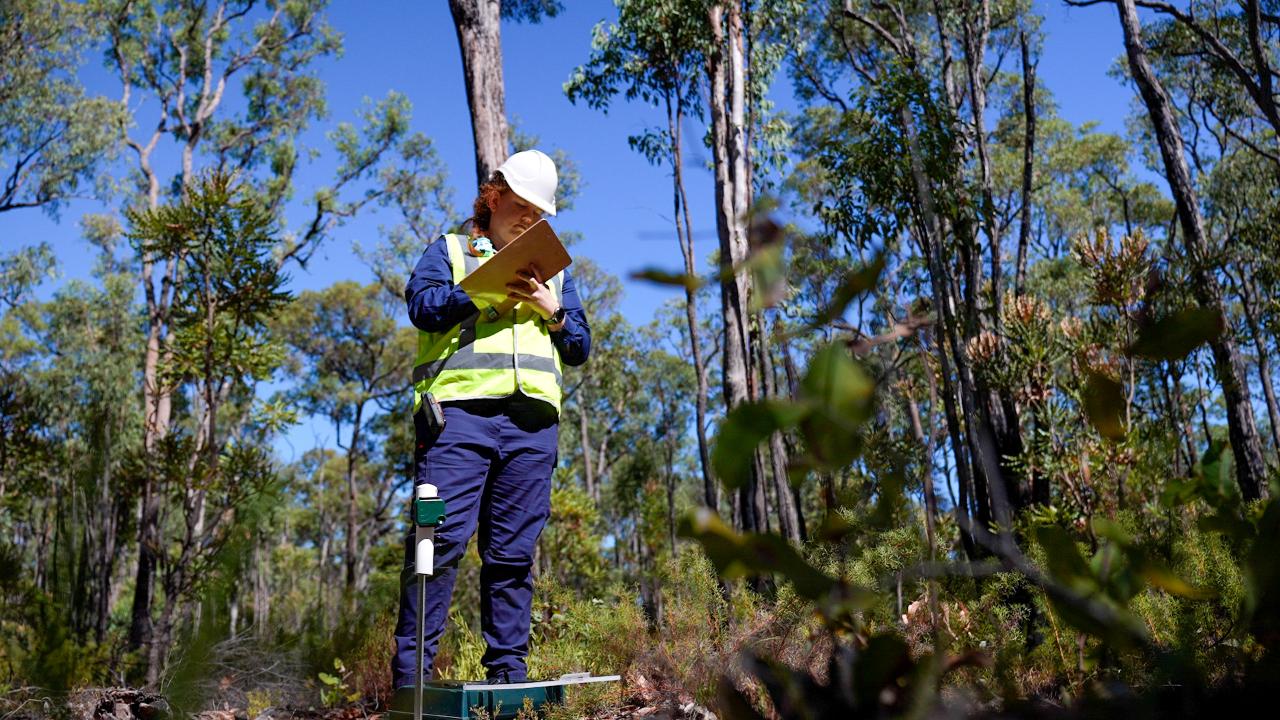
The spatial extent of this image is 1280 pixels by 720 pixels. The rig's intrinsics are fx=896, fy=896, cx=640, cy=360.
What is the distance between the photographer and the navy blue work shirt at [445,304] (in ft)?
8.77

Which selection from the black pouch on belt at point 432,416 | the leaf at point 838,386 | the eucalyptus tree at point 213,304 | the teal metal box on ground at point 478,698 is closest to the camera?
the leaf at point 838,386

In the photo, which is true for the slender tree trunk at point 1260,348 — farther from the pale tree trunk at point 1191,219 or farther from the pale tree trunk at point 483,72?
the pale tree trunk at point 483,72

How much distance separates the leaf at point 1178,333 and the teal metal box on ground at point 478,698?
198cm

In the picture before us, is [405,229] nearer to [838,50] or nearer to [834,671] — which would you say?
[838,50]

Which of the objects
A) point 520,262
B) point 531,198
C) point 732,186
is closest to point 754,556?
point 520,262

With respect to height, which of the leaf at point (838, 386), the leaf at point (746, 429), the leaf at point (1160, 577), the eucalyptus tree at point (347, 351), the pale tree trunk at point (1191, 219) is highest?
the eucalyptus tree at point (347, 351)

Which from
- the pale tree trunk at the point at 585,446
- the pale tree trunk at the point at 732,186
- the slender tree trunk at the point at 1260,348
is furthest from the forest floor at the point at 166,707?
the pale tree trunk at the point at 585,446

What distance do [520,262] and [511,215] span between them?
644 millimetres

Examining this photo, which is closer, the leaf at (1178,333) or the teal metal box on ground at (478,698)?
the leaf at (1178,333)

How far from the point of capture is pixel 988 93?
18.4 meters

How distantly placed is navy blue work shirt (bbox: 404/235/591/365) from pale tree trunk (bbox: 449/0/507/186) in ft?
7.95

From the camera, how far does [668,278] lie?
43cm

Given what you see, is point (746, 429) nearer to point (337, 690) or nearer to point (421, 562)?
point (421, 562)

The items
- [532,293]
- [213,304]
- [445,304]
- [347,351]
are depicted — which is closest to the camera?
[532,293]
